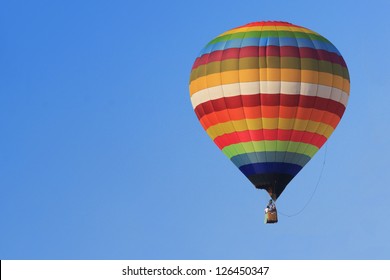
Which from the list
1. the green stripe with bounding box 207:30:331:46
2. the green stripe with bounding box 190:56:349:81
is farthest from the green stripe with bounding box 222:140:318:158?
the green stripe with bounding box 207:30:331:46

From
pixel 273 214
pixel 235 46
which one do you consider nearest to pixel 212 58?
pixel 235 46

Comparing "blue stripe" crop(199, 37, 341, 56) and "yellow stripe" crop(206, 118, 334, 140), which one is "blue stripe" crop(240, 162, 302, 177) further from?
"blue stripe" crop(199, 37, 341, 56)

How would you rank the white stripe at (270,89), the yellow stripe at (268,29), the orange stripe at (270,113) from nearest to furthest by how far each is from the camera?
the white stripe at (270,89), the orange stripe at (270,113), the yellow stripe at (268,29)

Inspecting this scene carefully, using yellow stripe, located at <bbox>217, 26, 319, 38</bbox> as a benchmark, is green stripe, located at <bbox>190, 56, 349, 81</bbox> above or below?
below

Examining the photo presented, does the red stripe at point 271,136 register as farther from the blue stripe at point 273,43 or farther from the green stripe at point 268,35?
the green stripe at point 268,35

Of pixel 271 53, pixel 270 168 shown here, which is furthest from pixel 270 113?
pixel 271 53

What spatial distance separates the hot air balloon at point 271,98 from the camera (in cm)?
7081

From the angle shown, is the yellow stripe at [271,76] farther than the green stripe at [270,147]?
No

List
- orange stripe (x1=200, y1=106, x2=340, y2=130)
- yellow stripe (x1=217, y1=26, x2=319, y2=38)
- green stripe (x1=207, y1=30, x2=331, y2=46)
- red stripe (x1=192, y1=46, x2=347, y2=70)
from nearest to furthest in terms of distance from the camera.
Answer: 1. orange stripe (x1=200, y1=106, x2=340, y2=130)
2. red stripe (x1=192, y1=46, x2=347, y2=70)
3. green stripe (x1=207, y1=30, x2=331, y2=46)
4. yellow stripe (x1=217, y1=26, x2=319, y2=38)

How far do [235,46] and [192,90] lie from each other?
7.92 ft

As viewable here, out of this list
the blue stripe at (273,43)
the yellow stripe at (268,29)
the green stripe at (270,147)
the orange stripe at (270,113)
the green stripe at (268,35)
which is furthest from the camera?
the yellow stripe at (268,29)

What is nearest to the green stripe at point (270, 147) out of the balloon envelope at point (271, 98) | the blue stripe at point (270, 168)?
Result: the balloon envelope at point (271, 98)

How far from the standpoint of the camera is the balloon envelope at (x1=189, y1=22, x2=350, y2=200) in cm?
7081

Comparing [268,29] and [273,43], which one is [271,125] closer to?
[273,43]
